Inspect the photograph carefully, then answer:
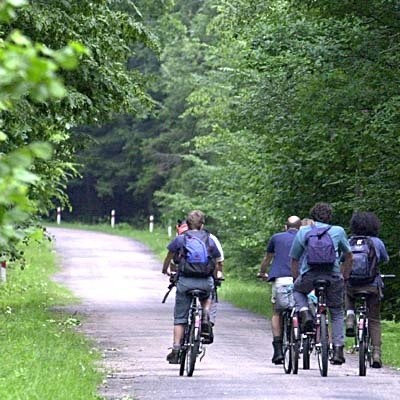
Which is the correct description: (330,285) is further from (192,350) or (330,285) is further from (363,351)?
(192,350)

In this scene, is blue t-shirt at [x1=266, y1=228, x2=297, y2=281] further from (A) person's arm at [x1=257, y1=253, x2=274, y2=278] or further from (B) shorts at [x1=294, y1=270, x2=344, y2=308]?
(B) shorts at [x1=294, y1=270, x2=344, y2=308]

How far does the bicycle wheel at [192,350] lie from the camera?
42.4 feet

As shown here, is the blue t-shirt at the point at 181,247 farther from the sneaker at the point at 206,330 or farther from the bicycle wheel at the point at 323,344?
the bicycle wheel at the point at 323,344

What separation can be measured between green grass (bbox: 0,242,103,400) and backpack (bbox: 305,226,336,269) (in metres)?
2.38

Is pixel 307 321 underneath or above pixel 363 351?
above

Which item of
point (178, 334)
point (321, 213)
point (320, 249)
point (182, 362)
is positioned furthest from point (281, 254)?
point (182, 362)

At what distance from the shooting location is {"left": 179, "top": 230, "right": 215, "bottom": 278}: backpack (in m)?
13.0

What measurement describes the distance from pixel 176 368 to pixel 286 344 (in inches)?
48.9

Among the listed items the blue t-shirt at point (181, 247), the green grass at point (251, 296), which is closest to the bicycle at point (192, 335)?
the blue t-shirt at point (181, 247)

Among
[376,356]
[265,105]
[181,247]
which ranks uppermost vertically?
[265,105]

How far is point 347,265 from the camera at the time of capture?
13359 mm

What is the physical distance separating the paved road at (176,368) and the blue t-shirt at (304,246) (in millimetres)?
1127

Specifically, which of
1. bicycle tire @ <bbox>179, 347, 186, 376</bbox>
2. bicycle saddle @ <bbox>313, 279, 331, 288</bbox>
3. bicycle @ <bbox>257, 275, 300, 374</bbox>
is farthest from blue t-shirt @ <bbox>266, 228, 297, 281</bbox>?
bicycle tire @ <bbox>179, 347, 186, 376</bbox>

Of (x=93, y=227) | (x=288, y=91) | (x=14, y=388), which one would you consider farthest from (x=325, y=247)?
(x=93, y=227)
